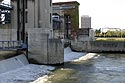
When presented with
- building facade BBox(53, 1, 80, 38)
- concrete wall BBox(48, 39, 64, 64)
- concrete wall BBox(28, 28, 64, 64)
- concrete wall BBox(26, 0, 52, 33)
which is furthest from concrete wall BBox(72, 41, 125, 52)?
concrete wall BBox(28, 28, 64, 64)

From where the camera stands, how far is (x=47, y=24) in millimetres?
37344

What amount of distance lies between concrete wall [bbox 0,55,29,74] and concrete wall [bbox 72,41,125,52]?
23638mm

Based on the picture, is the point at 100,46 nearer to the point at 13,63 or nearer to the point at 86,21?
the point at 13,63

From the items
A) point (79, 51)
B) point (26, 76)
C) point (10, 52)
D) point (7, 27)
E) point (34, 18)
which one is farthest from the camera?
point (79, 51)

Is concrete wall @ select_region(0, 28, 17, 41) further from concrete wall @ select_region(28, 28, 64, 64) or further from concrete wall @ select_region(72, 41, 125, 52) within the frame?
concrete wall @ select_region(72, 41, 125, 52)

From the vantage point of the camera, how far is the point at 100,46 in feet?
162

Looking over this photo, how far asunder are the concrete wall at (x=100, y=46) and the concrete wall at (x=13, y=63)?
77.6 ft

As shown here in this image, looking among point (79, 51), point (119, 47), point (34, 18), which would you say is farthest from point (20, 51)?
point (119, 47)

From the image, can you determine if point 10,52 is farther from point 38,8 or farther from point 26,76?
point 38,8

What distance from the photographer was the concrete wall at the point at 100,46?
161 ft

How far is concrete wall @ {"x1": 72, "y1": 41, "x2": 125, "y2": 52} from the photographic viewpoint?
48969 millimetres

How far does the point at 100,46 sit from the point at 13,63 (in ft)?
92.4

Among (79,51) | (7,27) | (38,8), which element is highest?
(38,8)

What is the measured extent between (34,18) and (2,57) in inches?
539
